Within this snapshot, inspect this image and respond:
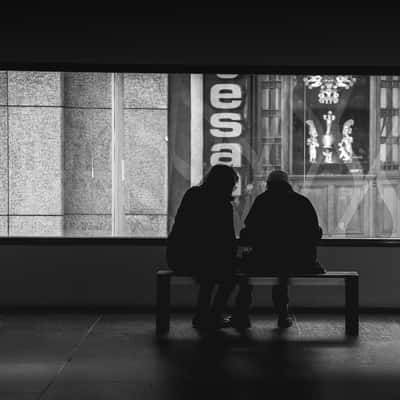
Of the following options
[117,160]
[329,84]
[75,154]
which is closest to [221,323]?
[117,160]

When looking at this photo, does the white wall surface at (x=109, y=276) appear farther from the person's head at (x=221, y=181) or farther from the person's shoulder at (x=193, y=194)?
the person's head at (x=221, y=181)

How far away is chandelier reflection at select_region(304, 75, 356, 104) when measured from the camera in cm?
813

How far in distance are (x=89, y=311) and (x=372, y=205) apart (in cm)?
347

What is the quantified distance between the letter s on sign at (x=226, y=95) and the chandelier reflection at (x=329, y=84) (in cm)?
80

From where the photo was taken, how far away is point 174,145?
326 inches

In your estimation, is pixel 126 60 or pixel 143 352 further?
pixel 126 60

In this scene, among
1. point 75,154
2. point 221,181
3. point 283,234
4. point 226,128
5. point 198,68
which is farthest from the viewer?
point 226,128

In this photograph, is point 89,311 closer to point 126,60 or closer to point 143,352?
point 143,352

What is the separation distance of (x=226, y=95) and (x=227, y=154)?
0.69 m

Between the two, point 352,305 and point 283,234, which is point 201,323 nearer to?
point 283,234

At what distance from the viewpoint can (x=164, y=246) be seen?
26.2 feet

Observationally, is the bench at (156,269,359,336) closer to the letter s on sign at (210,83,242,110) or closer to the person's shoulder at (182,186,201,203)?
the person's shoulder at (182,186,201,203)

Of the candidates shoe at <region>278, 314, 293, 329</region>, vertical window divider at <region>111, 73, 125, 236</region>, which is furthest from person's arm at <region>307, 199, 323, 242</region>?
vertical window divider at <region>111, 73, 125, 236</region>

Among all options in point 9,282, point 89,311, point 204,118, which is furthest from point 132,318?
point 204,118
